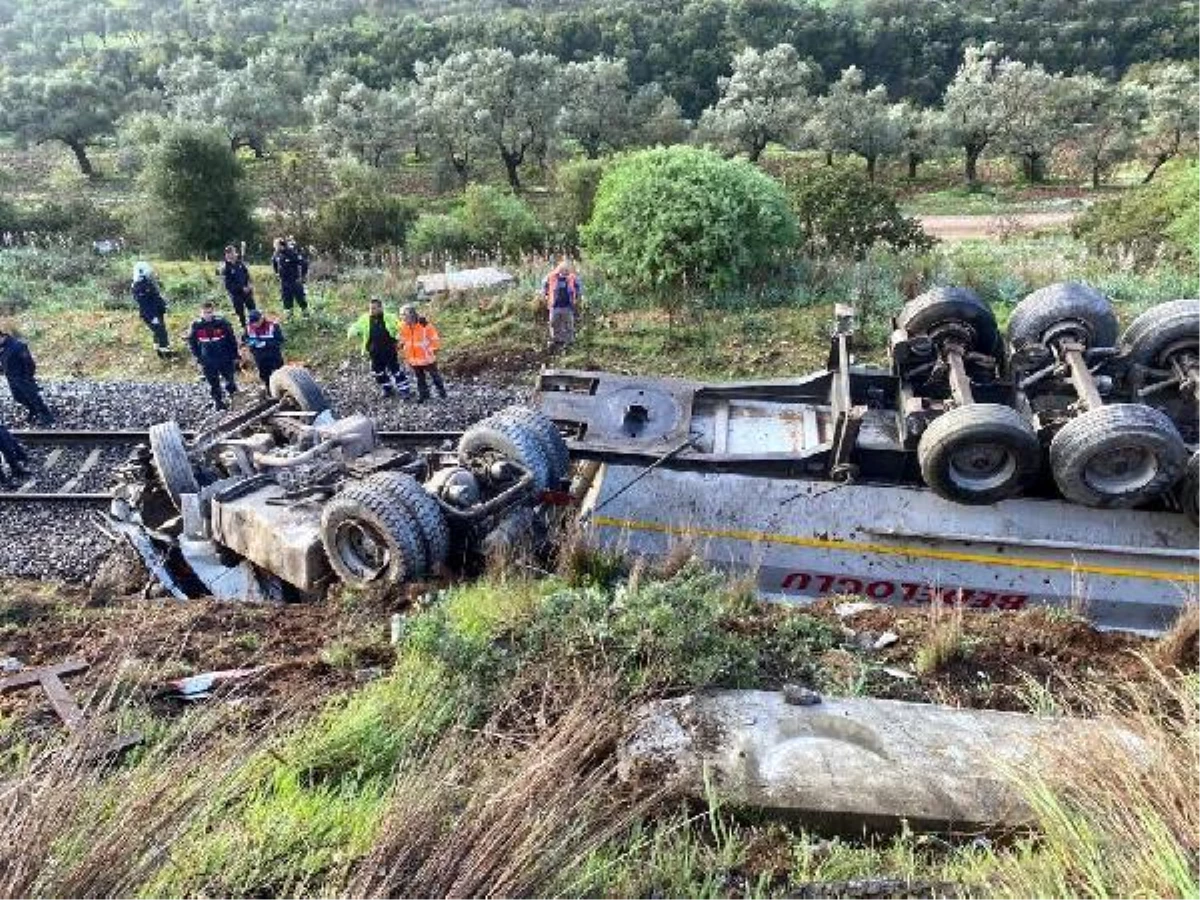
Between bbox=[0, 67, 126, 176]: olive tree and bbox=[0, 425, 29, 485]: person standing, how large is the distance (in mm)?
30954

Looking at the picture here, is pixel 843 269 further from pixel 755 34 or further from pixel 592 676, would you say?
pixel 755 34

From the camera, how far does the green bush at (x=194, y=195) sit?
63.2 feet

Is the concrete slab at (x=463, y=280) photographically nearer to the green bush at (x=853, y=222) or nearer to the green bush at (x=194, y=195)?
the green bush at (x=853, y=222)

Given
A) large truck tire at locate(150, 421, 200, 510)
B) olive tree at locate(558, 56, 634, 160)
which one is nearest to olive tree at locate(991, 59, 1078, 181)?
olive tree at locate(558, 56, 634, 160)

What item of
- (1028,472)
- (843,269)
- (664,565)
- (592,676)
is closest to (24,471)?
(664,565)

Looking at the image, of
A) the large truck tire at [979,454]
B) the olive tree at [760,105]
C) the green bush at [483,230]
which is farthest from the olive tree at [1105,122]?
the large truck tire at [979,454]

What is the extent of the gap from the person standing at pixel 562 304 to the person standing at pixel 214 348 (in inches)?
133

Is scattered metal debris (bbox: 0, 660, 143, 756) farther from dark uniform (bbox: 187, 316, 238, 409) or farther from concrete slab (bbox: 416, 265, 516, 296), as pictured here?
concrete slab (bbox: 416, 265, 516, 296)

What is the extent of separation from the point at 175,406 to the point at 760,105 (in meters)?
29.6

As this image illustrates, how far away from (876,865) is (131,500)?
5872mm

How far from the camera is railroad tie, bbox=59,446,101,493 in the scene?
847cm

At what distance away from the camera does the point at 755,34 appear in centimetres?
4591

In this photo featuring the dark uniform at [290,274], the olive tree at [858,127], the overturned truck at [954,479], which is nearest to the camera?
the overturned truck at [954,479]

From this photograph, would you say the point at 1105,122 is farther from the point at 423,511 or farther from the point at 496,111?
the point at 423,511
